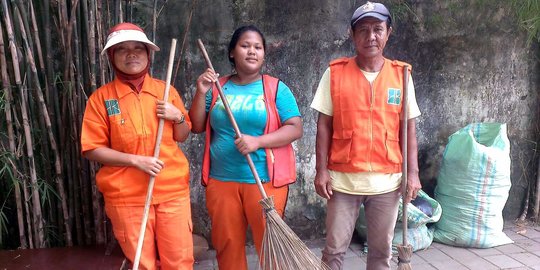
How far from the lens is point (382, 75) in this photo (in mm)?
2471

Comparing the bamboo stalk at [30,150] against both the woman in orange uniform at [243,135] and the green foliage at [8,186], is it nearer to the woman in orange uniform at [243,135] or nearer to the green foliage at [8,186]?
the green foliage at [8,186]

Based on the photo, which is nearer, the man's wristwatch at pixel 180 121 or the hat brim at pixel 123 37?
the hat brim at pixel 123 37

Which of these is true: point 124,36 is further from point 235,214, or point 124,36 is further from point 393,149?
point 393,149

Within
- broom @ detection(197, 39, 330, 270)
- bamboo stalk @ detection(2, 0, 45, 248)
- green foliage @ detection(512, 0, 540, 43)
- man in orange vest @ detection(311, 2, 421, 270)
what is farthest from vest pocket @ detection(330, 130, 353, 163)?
green foliage @ detection(512, 0, 540, 43)

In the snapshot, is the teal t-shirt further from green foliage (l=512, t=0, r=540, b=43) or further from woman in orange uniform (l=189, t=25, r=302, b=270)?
green foliage (l=512, t=0, r=540, b=43)

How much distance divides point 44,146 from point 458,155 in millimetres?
3174

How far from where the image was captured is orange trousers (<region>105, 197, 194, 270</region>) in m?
2.27

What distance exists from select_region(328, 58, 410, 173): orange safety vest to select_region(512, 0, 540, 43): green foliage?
2.12m

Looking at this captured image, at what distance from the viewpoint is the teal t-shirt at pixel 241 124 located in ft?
8.14

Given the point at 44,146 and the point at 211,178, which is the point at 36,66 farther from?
the point at 211,178

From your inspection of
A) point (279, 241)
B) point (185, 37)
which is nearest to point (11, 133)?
point (185, 37)

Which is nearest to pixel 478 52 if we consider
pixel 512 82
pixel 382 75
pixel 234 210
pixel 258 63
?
pixel 512 82

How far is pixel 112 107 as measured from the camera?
7.32 feet

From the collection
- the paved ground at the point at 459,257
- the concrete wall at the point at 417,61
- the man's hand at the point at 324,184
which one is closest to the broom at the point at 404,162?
the man's hand at the point at 324,184
